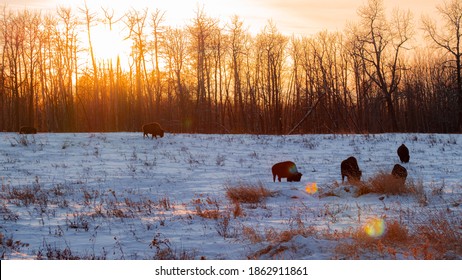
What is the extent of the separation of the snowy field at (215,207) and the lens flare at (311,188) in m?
0.03

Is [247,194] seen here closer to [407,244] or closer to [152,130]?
[407,244]

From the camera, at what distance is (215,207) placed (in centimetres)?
964

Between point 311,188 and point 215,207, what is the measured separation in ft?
10.3

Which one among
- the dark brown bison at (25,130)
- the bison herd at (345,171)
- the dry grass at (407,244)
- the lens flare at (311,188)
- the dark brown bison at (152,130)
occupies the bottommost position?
the dry grass at (407,244)

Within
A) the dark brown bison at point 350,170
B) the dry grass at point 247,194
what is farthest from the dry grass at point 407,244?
the dark brown bison at point 350,170

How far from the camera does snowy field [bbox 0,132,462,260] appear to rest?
6176 millimetres

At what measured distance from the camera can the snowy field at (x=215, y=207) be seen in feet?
20.3

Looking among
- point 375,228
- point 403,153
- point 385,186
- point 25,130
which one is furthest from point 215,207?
point 25,130

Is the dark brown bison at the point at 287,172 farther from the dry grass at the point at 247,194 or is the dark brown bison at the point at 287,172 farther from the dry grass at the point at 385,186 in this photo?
the dry grass at the point at 385,186

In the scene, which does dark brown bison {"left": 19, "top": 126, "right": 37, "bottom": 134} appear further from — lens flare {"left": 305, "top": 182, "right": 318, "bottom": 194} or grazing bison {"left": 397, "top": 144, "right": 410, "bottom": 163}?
grazing bison {"left": 397, "top": 144, "right": 410, "bottom": 163}

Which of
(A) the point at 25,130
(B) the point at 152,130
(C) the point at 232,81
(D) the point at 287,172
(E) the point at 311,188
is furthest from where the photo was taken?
(C) the point at 232,81

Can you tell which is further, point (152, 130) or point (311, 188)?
point (152, 130)

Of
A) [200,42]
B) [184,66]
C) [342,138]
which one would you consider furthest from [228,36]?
[342,138]

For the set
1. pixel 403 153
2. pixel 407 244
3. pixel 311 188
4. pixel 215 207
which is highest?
pixel 403 153
